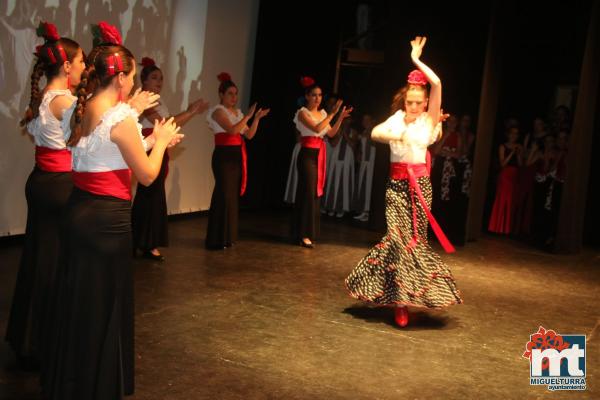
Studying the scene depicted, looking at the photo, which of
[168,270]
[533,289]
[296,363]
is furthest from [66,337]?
[533,289]

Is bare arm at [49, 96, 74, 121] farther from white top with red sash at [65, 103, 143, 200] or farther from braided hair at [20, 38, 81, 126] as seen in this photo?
white top with red sash at [65, 103, 143, 200]

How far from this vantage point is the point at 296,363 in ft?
11.3

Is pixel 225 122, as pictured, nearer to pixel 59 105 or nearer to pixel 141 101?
pixel 59 105

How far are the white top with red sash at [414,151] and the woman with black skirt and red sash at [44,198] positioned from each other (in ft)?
6.40

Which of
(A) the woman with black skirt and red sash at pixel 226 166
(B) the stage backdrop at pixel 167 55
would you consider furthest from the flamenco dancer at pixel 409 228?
(B) the stage backdrop at pixel 167 55

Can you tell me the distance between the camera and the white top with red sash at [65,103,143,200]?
7.93ft

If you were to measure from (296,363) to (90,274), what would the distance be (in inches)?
53.1

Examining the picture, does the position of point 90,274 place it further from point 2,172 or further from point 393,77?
point 393,77

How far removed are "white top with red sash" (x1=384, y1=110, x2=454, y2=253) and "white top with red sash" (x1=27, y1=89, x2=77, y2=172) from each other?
1.98 metres

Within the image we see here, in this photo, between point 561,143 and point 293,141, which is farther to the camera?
point 293,141

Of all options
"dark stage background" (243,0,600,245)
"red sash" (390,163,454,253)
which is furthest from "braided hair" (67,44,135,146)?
"dark stage background" (243,0,600,245)

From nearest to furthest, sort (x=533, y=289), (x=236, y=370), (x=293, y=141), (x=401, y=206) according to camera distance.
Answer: (x=236, y=370), (x=401, y=206), (x=533, y=289), (x=293, y=141)

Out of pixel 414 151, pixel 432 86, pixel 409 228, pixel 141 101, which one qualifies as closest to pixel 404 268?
pixel 409 228

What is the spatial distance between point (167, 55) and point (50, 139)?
4.30m
